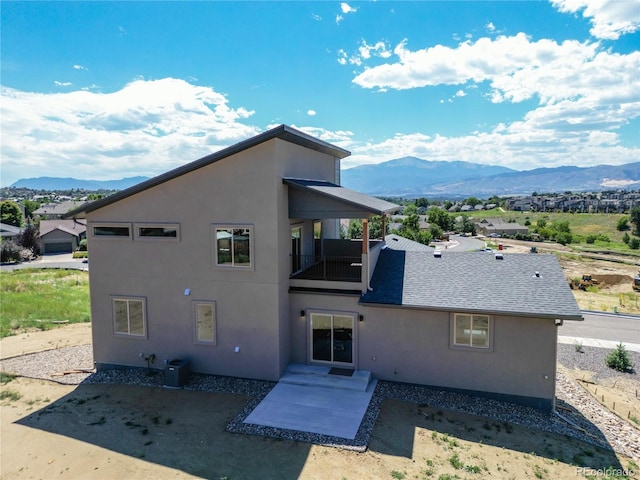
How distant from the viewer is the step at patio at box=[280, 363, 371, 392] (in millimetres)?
12492

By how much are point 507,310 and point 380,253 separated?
17.7 ft

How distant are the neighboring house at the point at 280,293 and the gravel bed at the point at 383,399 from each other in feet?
1.27

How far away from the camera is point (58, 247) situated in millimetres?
59375

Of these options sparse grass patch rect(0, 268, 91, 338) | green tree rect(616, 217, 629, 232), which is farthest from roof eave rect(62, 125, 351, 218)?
green tree rect(616, 217, 629, 232)

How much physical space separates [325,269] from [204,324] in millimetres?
4370

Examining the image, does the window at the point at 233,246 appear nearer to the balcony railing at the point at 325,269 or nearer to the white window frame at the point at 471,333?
the balcony railing at the point at 325,269

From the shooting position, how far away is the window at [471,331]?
39.9 feet

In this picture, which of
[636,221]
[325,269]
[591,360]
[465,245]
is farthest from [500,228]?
[325,269]

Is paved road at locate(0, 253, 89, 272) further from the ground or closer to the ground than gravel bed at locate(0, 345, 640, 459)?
further from the ground

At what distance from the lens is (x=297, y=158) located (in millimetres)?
14297

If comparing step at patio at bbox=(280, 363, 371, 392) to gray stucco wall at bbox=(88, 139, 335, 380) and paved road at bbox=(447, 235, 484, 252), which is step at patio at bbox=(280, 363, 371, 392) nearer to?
gray stucco wall at bbox=(88, 139, 335, 380)

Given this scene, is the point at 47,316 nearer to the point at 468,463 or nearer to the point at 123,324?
the point at 123,324

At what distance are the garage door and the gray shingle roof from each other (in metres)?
58.8

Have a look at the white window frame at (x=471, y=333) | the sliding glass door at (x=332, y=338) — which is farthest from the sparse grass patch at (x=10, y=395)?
the white window frame at (x=471, y=333)
